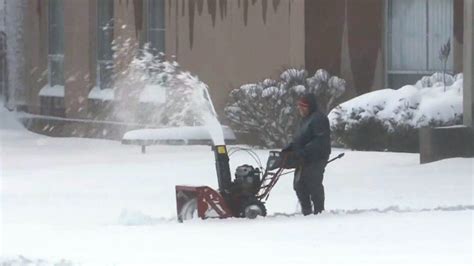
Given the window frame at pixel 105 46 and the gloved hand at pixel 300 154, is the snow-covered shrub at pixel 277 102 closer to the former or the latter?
the window frame at pixel 105 46

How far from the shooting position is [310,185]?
1476cm

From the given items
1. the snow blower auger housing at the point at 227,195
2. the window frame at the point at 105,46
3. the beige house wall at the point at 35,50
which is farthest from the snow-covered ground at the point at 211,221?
the beige house wall at the point at 35,50

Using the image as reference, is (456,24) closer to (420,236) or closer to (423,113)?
(423,113)

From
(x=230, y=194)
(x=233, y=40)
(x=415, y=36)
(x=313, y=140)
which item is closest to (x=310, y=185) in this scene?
(x=313, y=140)

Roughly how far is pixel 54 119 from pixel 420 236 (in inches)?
856

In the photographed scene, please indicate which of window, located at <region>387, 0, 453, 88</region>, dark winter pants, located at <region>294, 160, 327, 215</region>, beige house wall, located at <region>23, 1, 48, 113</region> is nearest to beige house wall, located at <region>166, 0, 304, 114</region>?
window, located at <region>387, 0, 453, 88</region>

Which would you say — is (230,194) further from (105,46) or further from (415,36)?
(105,46)

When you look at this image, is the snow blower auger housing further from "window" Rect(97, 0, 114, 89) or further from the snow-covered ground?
"window" Rect(97, 0, 114, 89)

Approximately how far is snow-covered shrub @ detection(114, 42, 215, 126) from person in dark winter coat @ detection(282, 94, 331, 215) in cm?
1151

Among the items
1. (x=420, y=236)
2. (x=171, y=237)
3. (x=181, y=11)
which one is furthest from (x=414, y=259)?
(x=181, y=11)

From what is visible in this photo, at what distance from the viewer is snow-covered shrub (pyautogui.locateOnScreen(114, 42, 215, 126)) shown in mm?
28203

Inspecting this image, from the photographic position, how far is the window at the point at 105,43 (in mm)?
32062

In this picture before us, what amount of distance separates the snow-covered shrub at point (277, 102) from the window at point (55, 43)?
9.98 meters

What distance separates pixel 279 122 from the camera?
78.9ft
